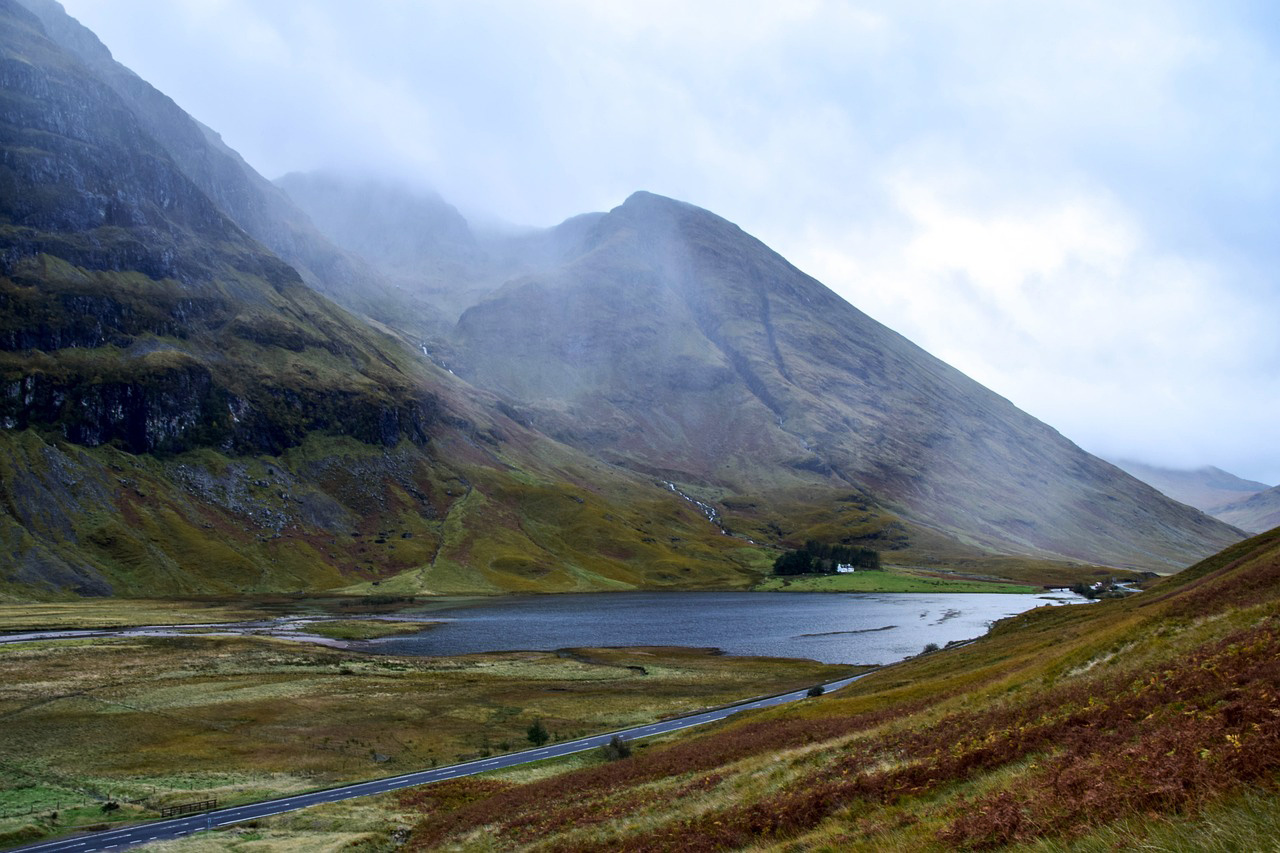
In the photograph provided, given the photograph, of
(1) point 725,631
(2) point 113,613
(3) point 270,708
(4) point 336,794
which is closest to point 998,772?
(4) point 336,794

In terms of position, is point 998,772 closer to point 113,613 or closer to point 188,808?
point 188,808

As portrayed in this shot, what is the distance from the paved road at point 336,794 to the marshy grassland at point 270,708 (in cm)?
227

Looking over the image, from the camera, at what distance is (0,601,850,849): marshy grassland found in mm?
52938

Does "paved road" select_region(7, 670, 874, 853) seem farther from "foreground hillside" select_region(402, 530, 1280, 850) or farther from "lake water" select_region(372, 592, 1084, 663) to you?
"lake water" select_region(372, 592, 1084, 663)

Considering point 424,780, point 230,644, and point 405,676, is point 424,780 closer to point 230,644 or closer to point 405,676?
point 405,676

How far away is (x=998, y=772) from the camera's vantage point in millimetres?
21172

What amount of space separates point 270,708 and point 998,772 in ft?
261

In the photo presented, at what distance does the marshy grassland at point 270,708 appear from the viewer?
5294cm

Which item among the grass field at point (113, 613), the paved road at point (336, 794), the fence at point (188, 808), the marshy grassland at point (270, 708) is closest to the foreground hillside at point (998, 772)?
the paved road at point (336, 794)

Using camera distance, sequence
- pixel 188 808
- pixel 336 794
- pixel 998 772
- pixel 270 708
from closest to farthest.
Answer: pixel 998 772
pixel 188 808
pixel 336 794
pixel 270 708

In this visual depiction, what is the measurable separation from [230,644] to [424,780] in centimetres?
8284

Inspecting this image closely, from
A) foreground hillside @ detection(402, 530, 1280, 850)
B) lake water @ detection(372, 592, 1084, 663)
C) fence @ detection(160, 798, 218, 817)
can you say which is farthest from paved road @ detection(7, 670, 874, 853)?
lake water @ detection(372, 592, 1084, 663)

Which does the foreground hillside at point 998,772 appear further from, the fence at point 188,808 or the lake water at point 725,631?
the lake water at point 725,631

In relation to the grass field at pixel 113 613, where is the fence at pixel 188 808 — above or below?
above
